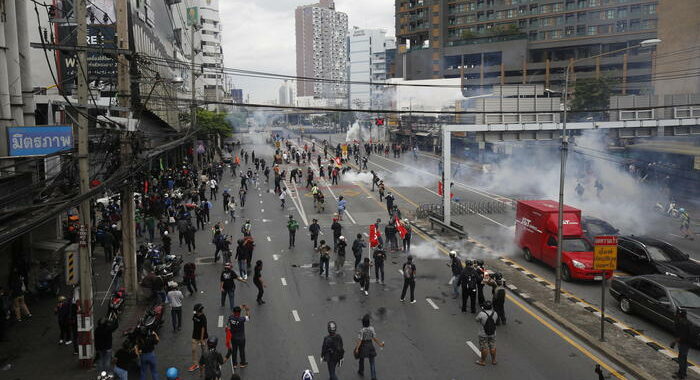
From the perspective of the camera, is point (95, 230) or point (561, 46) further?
point (561, 46)

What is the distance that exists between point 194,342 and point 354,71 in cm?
18875

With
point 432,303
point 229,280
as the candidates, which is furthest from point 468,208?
point 229,280

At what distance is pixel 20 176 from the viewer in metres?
19.0

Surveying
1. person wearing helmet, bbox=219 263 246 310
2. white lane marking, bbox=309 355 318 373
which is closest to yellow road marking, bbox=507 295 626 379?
white lane marking, bbox=309 355 318 373

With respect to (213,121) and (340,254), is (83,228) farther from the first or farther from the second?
(213,121)

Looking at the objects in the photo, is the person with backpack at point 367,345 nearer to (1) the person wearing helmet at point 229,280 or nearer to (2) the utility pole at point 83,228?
(1) the person wearing helmet at point 229,280

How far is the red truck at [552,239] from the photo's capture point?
19.4 meters

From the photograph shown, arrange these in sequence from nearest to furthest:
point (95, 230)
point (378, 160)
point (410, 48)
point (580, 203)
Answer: point (95, 230) < point (580, 203) < point (378, 160) < point (410, 48)

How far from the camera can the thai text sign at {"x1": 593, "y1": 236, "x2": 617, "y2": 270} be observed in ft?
46.9

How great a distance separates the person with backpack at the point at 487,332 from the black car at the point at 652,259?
8819 millimetres

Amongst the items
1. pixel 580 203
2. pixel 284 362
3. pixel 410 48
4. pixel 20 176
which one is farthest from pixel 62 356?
pixel 410 48

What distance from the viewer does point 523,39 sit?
96.0 m

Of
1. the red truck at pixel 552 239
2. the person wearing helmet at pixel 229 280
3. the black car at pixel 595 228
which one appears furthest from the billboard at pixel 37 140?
the black car at pixel 595 228

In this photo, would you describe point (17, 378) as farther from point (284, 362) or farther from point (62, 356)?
point (284, 362)
